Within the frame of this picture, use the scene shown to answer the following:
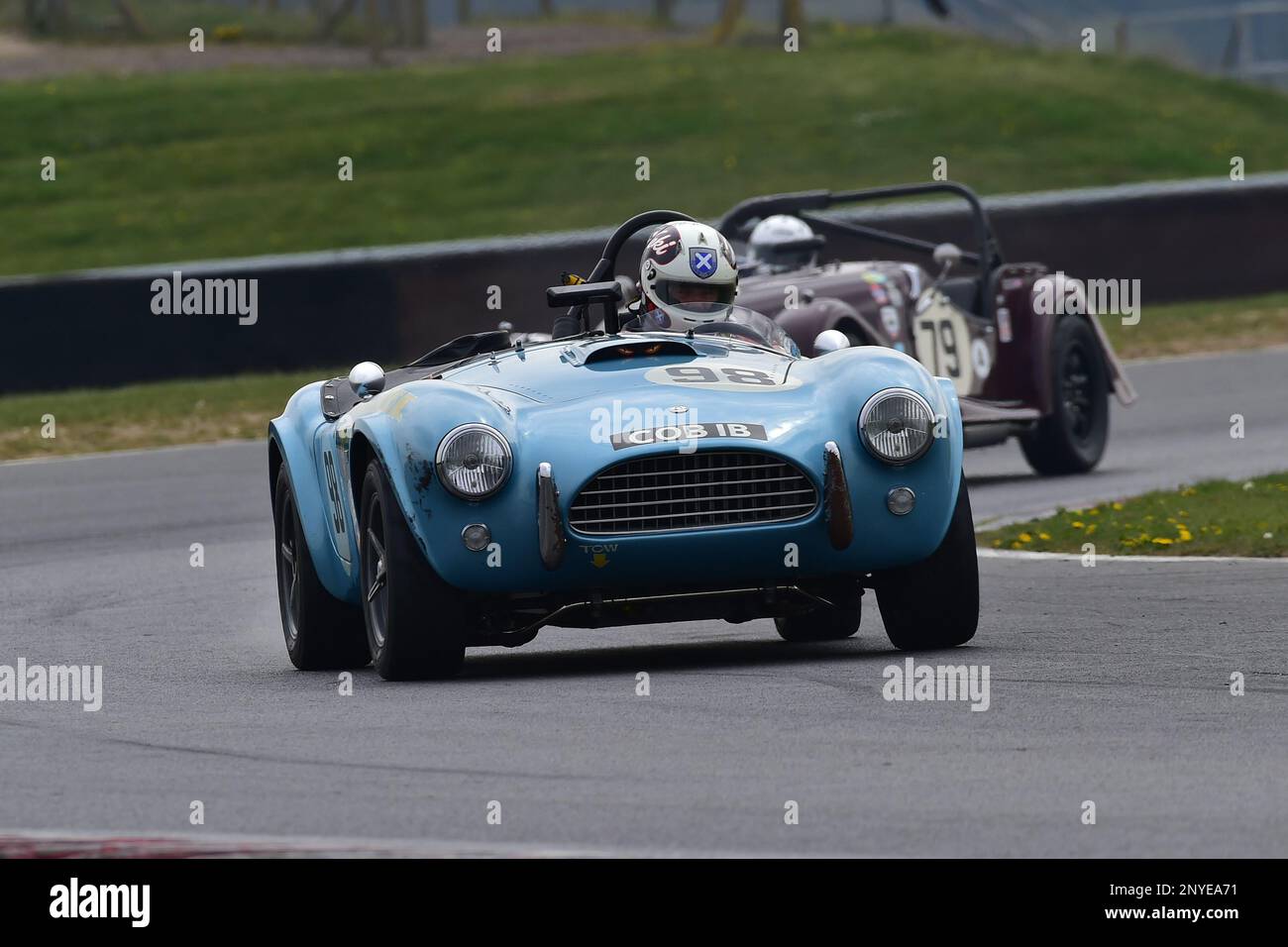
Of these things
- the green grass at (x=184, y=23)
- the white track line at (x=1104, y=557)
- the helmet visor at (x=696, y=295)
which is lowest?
the white track line at (x=1104, y=557)

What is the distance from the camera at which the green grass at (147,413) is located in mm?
18891

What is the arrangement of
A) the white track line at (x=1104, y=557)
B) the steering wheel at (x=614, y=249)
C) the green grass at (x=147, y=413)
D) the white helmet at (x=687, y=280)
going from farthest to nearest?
1. the green grass at (x=147, y=413)
2. the white track line at (x=1104, y=557)
3. the white helmet at (x=687, y=280)
4. the steering wheel at (x=614, y=249)

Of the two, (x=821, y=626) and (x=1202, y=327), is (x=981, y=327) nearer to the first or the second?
(x=821, y=626)

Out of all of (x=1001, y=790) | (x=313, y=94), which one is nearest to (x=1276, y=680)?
(x=1001, y=790)

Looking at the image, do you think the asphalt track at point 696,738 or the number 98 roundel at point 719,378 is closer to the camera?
the asphalt track at point 696,738

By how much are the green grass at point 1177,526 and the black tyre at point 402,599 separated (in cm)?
411

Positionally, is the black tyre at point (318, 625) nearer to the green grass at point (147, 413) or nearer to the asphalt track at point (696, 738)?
the asphalt track at point (696, 738)

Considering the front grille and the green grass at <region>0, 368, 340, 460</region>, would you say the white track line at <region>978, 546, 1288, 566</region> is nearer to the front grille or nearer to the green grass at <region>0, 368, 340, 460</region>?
the front grille

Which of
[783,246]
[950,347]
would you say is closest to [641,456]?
[950,347]

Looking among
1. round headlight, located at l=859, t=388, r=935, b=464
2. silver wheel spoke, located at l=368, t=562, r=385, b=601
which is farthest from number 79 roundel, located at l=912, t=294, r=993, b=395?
silver wheel spoke, located at l=368, t=562, r=385, b=601

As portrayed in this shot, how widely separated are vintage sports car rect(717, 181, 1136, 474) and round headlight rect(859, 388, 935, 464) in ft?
19.6

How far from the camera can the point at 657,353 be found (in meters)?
8.38

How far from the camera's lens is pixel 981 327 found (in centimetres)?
1482

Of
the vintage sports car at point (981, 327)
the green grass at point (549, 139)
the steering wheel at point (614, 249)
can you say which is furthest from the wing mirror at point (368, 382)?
the green grass at point (549, 139)
